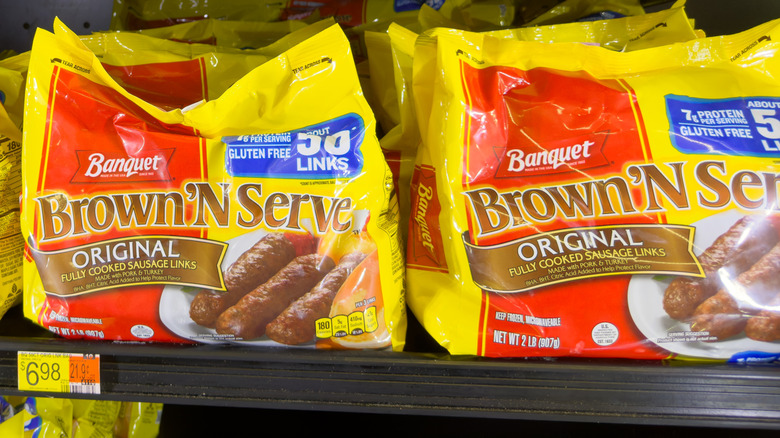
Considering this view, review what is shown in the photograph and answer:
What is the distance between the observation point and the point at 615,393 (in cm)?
73

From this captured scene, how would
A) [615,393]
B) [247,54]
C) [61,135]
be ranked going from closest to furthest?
1. [615,393]
2. [61,135]
3. [247,54]

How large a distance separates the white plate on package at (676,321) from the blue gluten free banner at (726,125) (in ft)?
0.32

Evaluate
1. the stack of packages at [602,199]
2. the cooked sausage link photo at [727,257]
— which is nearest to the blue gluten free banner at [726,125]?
the stack of packages at [602,199]

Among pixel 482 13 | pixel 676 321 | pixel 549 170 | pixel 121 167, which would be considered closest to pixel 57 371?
pixel 121 167

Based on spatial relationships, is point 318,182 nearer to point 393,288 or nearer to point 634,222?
point 393,288

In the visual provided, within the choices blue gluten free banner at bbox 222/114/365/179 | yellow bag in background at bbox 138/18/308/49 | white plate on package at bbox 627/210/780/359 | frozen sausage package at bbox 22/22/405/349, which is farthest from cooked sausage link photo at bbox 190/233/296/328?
yellow bag in background at bbox 138/18/308/49

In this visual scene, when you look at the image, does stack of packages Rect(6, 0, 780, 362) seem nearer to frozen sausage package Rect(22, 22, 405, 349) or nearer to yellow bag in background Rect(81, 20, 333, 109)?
frozen sausage package Rect(22, 22, 405, 349)

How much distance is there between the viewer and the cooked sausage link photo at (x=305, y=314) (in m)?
0.81

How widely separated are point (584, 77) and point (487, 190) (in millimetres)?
236

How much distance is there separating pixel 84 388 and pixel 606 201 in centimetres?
79

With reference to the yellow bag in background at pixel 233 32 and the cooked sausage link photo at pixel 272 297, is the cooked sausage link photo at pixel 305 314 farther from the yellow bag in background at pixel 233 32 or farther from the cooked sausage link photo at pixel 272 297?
the yellow bag in background at pixel 233 32

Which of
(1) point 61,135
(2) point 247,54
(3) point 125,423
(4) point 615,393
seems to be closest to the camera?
(4) point 615,393

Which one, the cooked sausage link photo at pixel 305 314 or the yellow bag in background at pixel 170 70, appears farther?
the yellow bag in background at pixel 170 70

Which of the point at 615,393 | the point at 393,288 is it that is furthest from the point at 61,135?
the point at 615,393
